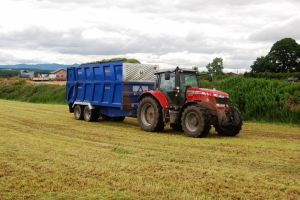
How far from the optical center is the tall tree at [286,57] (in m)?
60.9

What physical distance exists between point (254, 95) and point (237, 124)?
Result: 226 inches

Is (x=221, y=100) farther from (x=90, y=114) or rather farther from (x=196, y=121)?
(x=90, y=114)

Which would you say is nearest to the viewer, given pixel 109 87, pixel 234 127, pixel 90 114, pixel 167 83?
pixel 234 127

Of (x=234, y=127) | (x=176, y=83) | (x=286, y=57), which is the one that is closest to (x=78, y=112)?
(x=176, y=83)

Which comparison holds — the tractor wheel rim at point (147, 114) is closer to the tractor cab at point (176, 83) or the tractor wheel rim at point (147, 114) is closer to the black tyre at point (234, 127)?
the tractor cab at point (176, 83)

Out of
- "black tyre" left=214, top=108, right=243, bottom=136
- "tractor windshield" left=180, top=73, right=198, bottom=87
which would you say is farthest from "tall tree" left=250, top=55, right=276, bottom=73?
"black tyre" left=214, top=108, right=243, bottom=136

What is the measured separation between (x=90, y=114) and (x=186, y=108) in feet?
17.5

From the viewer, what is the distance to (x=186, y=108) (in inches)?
449

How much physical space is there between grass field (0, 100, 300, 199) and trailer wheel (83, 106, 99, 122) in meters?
3.87

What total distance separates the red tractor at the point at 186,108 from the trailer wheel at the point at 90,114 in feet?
10.3

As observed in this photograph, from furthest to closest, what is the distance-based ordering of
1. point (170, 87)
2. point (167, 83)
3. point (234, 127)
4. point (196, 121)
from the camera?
point (167, 83)
point (170, 87)
point (234, 127)
point (196, 121)

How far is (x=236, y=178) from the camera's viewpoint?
6359mm

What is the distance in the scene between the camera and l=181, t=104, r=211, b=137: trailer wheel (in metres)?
10.9

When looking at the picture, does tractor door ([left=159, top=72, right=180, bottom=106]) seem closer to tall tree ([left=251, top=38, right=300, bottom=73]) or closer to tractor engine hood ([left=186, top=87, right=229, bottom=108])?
tractor engine hood ([left=186, top=87, right=229, bottom=108])
